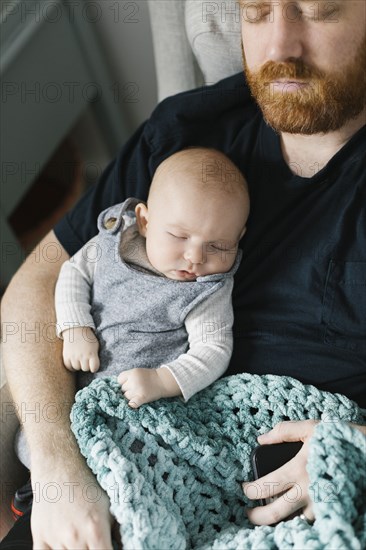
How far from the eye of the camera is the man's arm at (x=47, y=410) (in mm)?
905

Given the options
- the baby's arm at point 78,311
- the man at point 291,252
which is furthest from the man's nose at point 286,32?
the baby's arm at point 78,311

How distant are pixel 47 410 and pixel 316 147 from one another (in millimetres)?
639

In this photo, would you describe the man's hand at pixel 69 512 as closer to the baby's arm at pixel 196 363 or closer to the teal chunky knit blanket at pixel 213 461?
the teal chunky knit blanket at pixel 213 461

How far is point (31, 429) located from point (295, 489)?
0.43m

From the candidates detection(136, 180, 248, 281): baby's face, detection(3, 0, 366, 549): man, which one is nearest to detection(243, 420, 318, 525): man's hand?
detection(3, 0, 366, 549): man

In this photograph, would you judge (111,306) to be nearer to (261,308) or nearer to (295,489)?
(261,308)

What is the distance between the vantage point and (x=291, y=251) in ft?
3.58

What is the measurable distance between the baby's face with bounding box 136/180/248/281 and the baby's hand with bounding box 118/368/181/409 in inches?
7.0

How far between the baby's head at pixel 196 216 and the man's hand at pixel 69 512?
1.20ft

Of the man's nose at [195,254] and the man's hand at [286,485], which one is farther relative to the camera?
the man's nose at [195,254]

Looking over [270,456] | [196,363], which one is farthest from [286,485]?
[196,363]

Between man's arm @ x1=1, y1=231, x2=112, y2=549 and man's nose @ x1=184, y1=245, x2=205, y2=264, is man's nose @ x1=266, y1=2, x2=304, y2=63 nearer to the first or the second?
man's nose @ x1=184, y1=245, x2=205, y2=264

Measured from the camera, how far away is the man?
960mm

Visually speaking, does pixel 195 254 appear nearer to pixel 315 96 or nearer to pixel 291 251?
pixel 291 251
